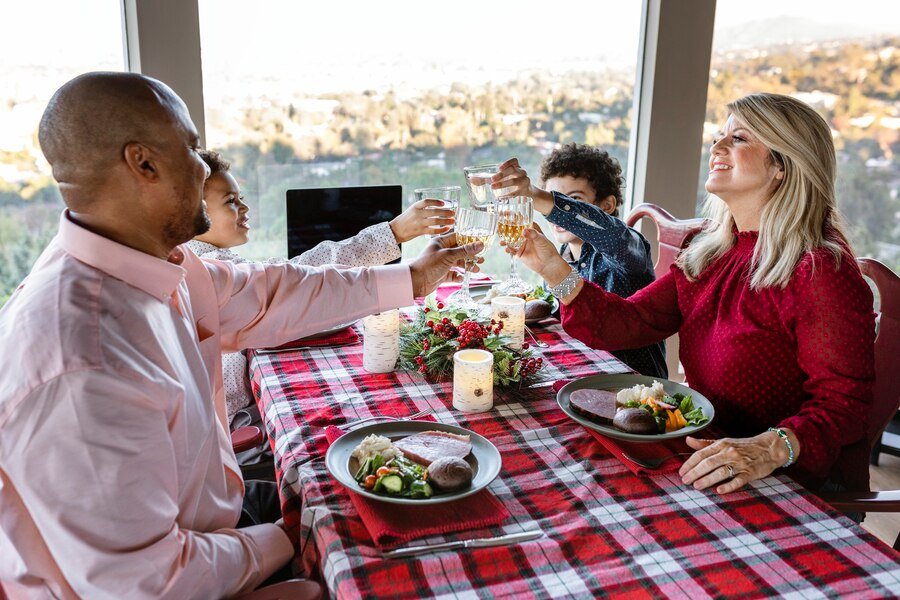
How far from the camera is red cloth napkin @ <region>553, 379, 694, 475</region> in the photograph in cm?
142

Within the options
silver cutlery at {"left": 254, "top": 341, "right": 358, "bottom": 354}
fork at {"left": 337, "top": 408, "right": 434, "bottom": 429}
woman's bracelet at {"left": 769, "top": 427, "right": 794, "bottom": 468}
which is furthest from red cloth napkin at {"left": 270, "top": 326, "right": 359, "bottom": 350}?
woman's bracelet at {"left": 769, "top": 427, "right": 794, "bottom": 468}

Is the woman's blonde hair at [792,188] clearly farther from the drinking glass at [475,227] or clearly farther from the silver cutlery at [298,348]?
the silver cutlery at [298,348]

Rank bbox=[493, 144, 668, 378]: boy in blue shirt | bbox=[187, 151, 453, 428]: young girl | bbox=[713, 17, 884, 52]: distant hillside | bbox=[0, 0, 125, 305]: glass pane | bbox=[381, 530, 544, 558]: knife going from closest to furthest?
bbox=[381, 530, 544, 558]: knife < bbox=[187, 151, 453, 428]: young girl < bbox=[493, 144, 668, 378]: boy in blue shirt < bbox=[0, 0, 125, 305]: glass pane < bbox=[713, 17, 884, 52]: distant hillside

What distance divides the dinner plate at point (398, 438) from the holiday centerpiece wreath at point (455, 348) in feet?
1.01

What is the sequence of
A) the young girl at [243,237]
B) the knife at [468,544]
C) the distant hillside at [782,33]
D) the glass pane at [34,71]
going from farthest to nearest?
1. the distant hillside at [782,33]
2. the glass pane at [34,71]
3. the young girl at [243,237]
4. the knife at [468,544]

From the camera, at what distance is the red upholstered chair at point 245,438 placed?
1.82 metres

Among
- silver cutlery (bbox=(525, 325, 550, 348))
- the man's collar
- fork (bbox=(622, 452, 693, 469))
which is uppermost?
the man's collar

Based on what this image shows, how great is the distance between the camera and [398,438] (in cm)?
152

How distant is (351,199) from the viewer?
2.93m

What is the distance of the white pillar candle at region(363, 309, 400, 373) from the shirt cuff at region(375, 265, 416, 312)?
0.14 ft

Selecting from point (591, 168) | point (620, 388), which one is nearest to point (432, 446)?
point (620, 388)

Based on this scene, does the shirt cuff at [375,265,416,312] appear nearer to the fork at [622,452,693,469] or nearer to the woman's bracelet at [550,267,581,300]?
the woman's bracelet at [550,267,581,300]

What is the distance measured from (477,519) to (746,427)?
2.87 feet

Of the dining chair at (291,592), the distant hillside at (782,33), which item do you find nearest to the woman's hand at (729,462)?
the dining chair at (291,592)
